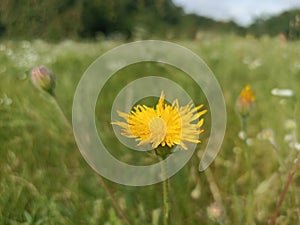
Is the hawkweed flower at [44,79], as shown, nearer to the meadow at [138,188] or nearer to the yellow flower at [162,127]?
the meadow at [138,188]

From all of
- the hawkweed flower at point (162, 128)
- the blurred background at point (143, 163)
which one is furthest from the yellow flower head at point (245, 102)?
the hawkweed flower at point (162, 128)

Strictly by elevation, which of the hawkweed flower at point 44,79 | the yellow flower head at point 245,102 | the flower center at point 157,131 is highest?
the yellow flower head at point 245,102

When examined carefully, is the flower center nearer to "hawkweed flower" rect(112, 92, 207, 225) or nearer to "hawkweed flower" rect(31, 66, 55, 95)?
"hawkweed flower" rect(112, 92, 207, 225)

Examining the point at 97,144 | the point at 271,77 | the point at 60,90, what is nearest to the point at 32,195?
the point at 97,144

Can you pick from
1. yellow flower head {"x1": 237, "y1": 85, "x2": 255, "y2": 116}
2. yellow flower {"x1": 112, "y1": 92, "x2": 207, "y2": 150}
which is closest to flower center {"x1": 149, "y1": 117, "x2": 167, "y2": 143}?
yellow flower {"x1": 112, "y1": 92, "x2": 207, "y2": 150}

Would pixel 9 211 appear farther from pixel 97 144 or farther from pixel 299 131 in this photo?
pixel 299 131

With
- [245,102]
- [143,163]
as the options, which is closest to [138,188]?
[143,163]

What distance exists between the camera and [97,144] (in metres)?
0.83

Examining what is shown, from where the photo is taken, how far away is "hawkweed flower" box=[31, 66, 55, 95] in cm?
62

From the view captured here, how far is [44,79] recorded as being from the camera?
0.62 metres

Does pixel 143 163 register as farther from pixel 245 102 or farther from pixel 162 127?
pixel 162 127

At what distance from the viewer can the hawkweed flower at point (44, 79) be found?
62cm

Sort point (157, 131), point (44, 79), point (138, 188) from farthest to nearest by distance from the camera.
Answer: point (138, 188) → point (44, 79) → point (157, 131)

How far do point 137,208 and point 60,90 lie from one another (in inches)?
25.3
